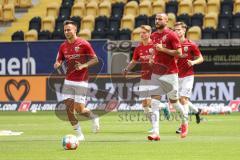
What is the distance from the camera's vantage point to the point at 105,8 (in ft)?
125

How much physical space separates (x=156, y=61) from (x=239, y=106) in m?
13.2

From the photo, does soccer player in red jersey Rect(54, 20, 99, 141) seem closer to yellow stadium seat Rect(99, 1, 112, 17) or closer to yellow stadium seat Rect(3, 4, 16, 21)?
yellow stadium seat Rect(99, 1, 112, 17)

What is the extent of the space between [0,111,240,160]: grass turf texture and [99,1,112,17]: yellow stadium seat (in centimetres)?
1246

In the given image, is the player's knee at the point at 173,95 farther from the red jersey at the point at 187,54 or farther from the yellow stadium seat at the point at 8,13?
the yellow stadium seat at the point at 8,13

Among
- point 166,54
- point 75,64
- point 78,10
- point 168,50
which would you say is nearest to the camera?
point 168,50

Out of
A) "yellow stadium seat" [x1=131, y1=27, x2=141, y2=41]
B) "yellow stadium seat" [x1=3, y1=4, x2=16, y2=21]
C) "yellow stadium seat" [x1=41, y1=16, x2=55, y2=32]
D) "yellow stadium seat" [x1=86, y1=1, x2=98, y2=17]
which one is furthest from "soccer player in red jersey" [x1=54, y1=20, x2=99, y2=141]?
"yellow stadium seat" [x1=3, y1=4, x2=16, y2=21]

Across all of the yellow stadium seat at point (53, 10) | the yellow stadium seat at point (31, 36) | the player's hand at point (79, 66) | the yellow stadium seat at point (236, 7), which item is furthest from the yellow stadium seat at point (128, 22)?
the player's hand at point (79, 66)

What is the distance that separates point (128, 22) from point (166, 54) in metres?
19.0

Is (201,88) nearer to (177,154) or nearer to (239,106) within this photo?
(239,106)

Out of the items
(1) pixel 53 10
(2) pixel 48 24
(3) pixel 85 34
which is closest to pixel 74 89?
(3) pixel 85 34

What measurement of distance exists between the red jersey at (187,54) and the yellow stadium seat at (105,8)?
16.3 meters

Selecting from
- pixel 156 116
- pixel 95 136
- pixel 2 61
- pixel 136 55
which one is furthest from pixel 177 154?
pixel 2 61

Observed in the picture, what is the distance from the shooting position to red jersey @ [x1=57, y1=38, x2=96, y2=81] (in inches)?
715

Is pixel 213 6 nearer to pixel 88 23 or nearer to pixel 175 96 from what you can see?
pixel 88 23
